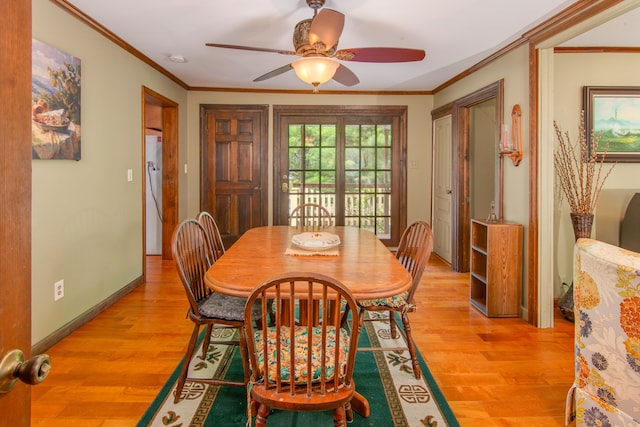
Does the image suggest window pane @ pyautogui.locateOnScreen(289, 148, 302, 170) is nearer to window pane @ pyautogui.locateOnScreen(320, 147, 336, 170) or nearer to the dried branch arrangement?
window pane @ pyautogui.locateOnScreen(320, 147, 336, 170)

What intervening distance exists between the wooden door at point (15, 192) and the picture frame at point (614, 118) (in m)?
3.75

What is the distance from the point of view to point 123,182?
12.1 feet

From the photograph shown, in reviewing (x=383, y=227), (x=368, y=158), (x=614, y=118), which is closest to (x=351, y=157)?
(x=368, y=158)

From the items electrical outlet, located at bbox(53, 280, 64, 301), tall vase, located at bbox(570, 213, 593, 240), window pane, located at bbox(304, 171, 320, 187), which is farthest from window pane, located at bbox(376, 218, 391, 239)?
electrical outlet, located at bbox(53, 280, 64, 301)

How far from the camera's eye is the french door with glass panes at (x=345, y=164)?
556 centimetres

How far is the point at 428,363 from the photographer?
244 centimetres

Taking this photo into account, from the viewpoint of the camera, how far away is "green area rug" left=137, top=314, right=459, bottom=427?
72.6 inches

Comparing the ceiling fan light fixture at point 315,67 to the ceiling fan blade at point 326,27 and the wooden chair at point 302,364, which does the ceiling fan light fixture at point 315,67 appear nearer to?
the ceiling fan blade at point 326,27

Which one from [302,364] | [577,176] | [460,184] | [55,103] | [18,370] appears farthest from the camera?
[460,184]

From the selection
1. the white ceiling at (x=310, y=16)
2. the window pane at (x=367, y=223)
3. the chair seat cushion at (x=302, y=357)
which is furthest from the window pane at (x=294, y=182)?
the chair seat cushion at (x=302, y=357)

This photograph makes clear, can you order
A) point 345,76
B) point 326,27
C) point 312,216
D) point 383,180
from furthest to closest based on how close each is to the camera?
point 383,180
point 312,216
point 345,76
point 326,27

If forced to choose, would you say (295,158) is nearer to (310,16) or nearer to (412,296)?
(310,16)

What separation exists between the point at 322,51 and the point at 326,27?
0.85 ft

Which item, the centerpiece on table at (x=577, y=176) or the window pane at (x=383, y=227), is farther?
the window pane at (x=383, y=227)
